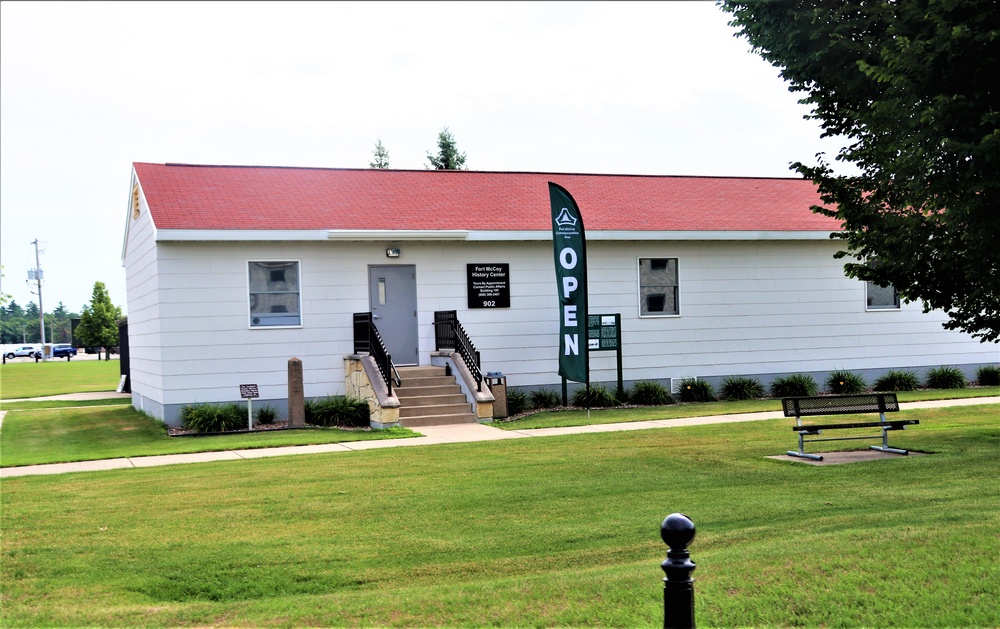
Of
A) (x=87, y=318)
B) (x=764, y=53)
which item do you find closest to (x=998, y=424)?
(x=764, y=53)

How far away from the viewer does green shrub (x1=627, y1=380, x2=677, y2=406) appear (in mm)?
20859

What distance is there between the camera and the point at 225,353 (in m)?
18.6

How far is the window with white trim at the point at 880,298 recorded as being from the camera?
23.4 metres

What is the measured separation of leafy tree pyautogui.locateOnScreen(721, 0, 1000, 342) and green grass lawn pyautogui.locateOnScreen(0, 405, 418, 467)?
8370 mm

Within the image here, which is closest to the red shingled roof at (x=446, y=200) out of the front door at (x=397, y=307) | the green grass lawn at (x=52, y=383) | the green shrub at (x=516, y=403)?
the front door at (x=397, y=307)

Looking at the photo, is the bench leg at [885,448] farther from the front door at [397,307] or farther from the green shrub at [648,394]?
the front door at [397,307]

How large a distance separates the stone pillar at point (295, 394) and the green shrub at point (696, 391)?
342 inches

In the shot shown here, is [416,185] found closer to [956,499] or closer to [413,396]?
[413,396]

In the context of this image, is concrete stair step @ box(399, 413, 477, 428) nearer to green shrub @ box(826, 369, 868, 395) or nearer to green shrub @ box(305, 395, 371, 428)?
green shrub @ box(305, 395, 371, 428)

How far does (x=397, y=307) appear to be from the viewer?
20016mm

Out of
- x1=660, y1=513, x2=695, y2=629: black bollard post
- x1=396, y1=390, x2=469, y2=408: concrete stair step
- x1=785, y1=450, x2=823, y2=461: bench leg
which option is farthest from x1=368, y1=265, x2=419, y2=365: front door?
x1=660, y1=513, x2=695, y2=629: black bollard post

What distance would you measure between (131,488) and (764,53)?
866 centimetres

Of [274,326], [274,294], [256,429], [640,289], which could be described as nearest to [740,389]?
[640,289]

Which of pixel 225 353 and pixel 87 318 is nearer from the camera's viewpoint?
pixel 225 353
